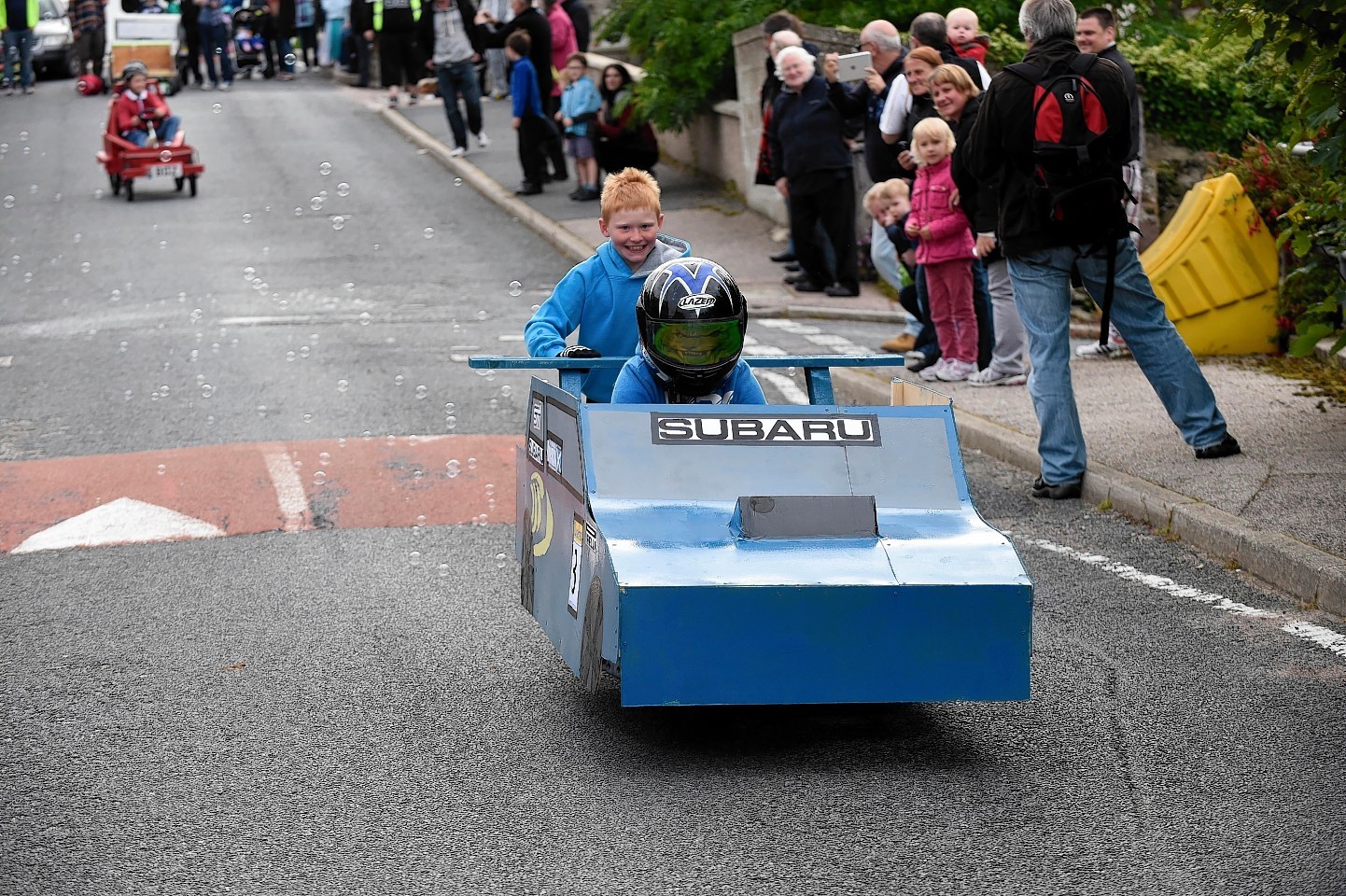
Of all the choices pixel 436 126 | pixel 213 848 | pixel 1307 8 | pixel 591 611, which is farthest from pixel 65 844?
pixel 436 126

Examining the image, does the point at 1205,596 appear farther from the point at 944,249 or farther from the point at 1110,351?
the point at 1110,351

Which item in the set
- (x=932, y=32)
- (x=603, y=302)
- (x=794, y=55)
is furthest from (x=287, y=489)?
(x=794, y=55)

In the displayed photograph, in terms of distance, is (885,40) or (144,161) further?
(144,161)

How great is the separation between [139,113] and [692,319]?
18424 millimetres

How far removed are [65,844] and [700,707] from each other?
6.38ft

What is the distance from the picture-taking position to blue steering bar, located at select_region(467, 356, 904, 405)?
604cm

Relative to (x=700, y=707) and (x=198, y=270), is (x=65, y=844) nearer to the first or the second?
(x=700, y=707)

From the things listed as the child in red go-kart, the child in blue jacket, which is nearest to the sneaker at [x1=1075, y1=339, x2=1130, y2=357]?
the child in blue jacket

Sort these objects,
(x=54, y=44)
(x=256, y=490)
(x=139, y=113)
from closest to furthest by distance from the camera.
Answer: (x=256, y=490), (x=139, y=113), (x=54, y=44)

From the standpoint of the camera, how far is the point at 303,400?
444 inches

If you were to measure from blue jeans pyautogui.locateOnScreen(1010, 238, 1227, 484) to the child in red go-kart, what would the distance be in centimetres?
1631

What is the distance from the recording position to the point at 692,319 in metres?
5.62

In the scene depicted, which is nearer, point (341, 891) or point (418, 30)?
point (341, 891)

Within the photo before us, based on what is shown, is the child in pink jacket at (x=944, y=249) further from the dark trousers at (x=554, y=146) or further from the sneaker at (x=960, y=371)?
the dark trousers at (x=554, y=146)
